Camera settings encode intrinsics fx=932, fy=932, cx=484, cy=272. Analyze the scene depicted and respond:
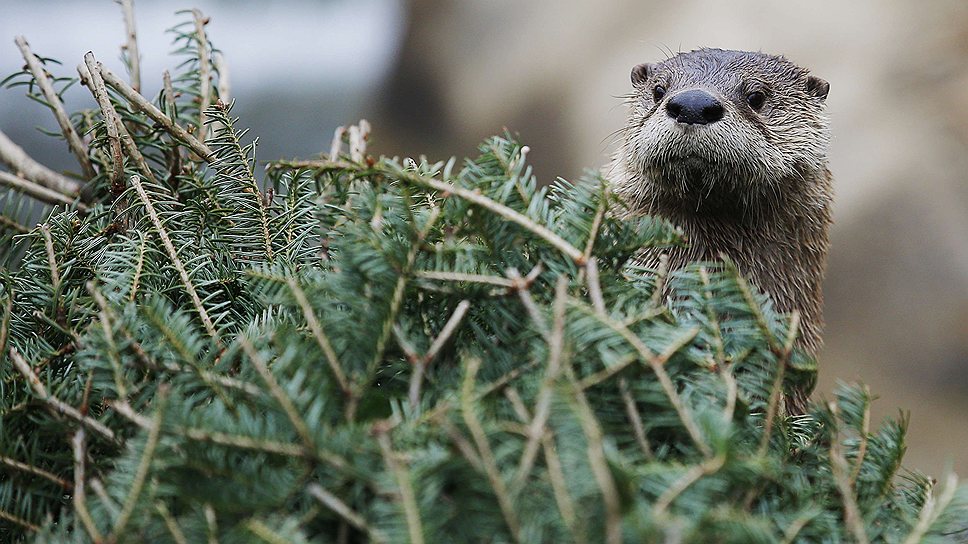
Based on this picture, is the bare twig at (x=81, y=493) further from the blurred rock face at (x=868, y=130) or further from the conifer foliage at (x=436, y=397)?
the blurred rock face at (x=868, y=130)

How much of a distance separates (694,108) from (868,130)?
2412 millimetres

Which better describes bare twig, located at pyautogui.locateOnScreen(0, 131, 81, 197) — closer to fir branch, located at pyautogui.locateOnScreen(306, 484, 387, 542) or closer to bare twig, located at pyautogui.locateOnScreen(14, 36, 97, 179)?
bare twig, located at pyautogui.locateOnScreen(14, 36, 97, 179)

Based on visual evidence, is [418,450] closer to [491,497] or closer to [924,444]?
[491,497]

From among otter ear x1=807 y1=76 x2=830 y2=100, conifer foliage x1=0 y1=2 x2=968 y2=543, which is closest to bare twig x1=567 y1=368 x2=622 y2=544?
conifer foliage x1=0 y1=2 x2=968 y2=543

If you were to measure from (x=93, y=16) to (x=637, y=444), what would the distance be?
187 inches

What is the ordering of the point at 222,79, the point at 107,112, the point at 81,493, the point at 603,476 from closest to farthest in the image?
the point at 603,476 < the point at 81,493 < the point at 107,112 < the point at 222,79

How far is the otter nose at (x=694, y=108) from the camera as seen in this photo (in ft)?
4.63

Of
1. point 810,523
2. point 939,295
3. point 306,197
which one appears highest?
point 939,295

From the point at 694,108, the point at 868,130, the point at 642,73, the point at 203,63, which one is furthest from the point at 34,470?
the point at 868,130

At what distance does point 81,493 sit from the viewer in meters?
0.63

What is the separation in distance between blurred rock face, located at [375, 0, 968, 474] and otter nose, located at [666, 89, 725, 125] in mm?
1738

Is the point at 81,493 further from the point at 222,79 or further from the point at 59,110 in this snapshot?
the point at 222,79

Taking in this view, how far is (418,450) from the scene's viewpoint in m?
0.58

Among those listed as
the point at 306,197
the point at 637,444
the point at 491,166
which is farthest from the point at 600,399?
the point at 306,197
